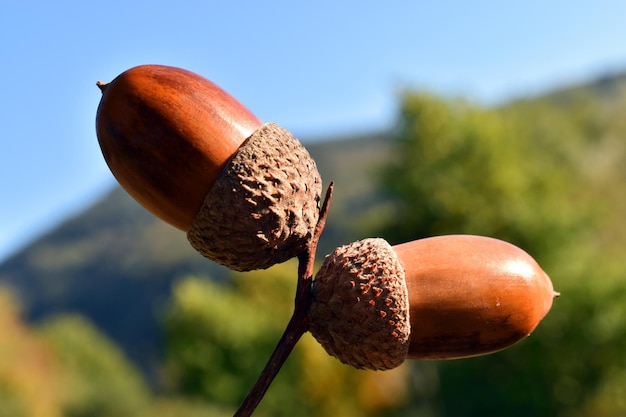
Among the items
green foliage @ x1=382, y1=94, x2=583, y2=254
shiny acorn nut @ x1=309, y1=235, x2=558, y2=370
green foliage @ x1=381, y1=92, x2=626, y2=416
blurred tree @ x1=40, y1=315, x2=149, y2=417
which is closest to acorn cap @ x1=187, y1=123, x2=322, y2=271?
shiny acorn nut @ x1=309, y1=235, x2=558, y2=370

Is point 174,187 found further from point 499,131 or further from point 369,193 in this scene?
point 369,193

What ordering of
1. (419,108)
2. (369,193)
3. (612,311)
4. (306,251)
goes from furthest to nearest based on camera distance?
1. (369,193)
2. (419,108)
3. (612,311)
4. (306,251)

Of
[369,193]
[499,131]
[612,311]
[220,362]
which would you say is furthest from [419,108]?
[369,193]

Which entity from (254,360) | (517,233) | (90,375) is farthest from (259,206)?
(90,375)

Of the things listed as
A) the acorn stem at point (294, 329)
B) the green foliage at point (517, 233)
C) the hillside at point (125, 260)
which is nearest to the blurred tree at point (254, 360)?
the green foliage at point (517, 233)

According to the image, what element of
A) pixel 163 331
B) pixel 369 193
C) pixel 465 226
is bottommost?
pixel 369 193

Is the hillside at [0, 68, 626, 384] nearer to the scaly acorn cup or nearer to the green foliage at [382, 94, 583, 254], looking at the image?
the green foliage at [382, 94, 583, 254]

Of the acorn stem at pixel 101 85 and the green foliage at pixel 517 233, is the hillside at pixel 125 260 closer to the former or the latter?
the green foliage at pixel 517 233

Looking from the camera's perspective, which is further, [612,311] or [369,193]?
[369,193]

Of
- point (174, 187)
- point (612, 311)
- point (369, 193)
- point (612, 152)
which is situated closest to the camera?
point (174, 187)
